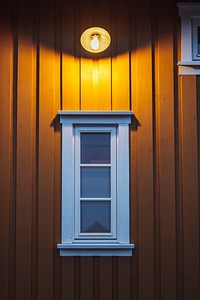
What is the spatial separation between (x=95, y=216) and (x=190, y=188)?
91 cm

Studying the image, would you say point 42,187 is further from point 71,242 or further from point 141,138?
point 141,138

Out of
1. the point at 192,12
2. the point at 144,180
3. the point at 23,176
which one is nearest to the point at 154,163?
the point at 144,180

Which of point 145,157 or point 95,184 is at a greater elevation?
point 145,157

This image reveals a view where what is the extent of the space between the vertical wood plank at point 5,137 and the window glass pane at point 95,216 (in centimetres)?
70

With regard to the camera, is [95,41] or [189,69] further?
[189,69]

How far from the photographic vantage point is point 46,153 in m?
3.50

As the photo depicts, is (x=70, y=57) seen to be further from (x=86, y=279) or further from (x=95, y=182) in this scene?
(x=86, y=279)

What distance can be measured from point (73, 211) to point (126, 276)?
2.49 ft

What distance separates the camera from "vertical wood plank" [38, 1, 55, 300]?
3.44 m

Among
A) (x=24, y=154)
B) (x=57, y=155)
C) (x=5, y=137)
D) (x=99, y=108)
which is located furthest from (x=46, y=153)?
(x=99, y=108)

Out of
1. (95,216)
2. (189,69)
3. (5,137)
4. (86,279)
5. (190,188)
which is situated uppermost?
(189,69)

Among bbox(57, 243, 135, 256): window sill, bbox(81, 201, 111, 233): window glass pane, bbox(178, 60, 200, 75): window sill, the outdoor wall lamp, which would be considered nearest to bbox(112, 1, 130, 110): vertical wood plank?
the outdoor wall lamp

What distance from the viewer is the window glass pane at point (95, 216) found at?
11.6 feet

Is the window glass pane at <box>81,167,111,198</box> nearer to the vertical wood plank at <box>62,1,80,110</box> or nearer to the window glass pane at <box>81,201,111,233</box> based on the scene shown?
the window glass pane at <box>81,201,111,233</box>
